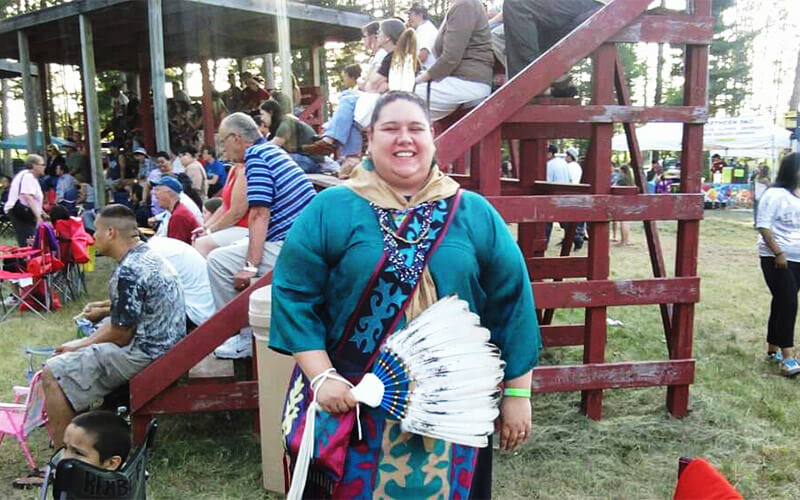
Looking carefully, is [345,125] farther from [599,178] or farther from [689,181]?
[689,181]

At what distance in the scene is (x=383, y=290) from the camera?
6.82ft

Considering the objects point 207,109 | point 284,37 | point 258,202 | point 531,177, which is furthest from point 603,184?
point 207,109

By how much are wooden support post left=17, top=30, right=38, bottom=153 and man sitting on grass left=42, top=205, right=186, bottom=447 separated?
12867 millimetres

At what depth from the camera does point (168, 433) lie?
4664 millimetres

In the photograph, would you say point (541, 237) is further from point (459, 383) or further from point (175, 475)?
point (459, 383)

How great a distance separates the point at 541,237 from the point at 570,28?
2.02m

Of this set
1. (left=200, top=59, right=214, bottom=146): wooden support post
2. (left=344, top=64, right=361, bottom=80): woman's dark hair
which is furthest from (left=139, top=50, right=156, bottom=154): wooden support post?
(left=344, top=64, right=361, bottom=80): woman's dark hair

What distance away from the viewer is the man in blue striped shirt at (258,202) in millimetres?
4340

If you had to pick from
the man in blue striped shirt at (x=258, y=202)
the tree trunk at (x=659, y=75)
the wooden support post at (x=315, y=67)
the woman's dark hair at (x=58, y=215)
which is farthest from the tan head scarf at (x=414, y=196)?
the tree trunk at (x=659, y=75)

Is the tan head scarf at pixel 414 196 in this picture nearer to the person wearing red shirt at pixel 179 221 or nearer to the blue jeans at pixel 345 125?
the blue jeans at pixel 345 125

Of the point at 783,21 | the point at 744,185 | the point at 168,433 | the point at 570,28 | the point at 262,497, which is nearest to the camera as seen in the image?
the point at 262,497

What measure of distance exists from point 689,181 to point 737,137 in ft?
79.7

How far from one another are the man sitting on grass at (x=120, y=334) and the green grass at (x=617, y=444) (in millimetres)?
569

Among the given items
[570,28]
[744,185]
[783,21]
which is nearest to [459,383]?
[570,28]
